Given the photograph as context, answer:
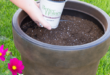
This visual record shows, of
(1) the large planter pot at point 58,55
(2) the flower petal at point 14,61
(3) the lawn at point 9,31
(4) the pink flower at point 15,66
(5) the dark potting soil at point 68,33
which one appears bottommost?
(3) the lawn at point 9,31

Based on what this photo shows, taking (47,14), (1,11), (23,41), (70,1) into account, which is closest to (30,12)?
(47,14)

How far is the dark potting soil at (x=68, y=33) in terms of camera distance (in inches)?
47.4

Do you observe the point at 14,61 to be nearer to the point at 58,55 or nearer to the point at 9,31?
the point at 58,55

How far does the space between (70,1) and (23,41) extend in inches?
26.0

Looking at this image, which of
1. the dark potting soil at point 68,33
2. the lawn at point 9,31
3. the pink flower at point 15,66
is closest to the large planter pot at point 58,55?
the pink flower at point 15,66

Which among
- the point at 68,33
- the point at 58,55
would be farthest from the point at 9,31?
the point at 58,55

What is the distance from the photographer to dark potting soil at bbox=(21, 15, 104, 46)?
1203 millimetres

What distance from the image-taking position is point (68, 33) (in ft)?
4.27

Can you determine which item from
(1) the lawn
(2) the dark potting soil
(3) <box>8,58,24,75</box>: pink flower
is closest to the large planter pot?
(3) <box>8,58,24,75</box>: pink flower

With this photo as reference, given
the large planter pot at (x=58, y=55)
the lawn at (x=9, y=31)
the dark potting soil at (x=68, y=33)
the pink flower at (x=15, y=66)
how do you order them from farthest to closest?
1. the lawn at (x=9, y=31)
2. the dark potting soil at (x=68, y=33)
3. the pink flower at (x=15, y=66)
4. the large planter pot at (x=58, y=55)

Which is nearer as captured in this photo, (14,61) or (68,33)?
(14,61)

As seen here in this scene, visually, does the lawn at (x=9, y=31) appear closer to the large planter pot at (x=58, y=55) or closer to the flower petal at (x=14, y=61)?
the flower petal at (x=14, y=61)

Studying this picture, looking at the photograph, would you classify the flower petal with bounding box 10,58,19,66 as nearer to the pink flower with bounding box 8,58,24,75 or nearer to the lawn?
the pink flower with bounding box 8,58,24,75

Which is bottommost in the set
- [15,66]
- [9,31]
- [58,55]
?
[9,31]
